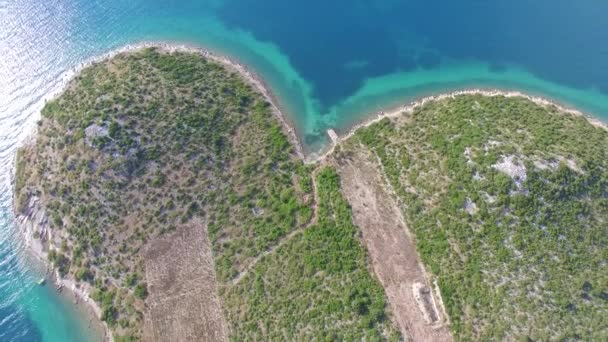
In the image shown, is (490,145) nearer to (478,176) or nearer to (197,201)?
(478,176)

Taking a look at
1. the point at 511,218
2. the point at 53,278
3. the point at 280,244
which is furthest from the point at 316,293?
the point at 53,278

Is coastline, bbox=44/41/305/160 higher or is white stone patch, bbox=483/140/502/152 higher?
coastline, bbox=44/41/305/160

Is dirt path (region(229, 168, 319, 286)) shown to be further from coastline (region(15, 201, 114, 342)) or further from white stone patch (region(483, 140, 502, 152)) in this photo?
white stone patch (region(483, 140, 502, 152))

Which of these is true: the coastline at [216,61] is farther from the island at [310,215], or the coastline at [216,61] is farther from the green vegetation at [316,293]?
the green vegetation at [316,293]

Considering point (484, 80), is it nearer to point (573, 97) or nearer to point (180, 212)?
point (573, 97)

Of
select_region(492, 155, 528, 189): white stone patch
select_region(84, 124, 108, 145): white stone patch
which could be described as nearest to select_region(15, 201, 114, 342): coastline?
select_region(84, 124, 108, 145): white stone patch

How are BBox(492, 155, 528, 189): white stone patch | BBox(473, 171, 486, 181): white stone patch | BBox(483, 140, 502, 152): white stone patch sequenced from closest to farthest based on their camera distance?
BBox(492, 155, 528, 189): white stone patch, BBox(473, 171, 486, 181): white stone patch, BBox(483, 140, 502, 152): white stone patch

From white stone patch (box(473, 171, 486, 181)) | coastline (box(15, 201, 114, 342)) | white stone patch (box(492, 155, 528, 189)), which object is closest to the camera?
white stone patch (box(492, 155, 528, 189))

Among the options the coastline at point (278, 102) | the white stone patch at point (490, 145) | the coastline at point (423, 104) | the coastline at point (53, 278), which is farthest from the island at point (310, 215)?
the coastline at point (278, 102)
